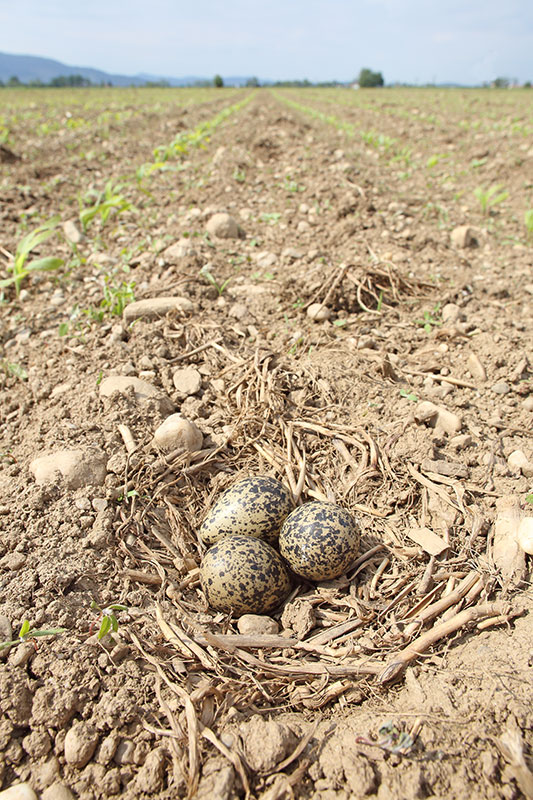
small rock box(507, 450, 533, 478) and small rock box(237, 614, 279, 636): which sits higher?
small rock box(507, 450, 533, 478)

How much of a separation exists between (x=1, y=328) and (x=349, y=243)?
3.38 m

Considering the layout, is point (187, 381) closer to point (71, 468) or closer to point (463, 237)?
point (71, 468)

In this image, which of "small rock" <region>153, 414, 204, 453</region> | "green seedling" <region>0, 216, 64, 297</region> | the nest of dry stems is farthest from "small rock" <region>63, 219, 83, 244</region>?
"small rock" <region>153, 414, 204, 453</region>

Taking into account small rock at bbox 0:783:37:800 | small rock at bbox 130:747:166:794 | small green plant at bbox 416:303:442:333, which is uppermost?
small green plant at bbox 416:303:442:333

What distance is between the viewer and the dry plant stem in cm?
195

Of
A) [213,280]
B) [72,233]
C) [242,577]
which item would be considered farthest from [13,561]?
[72,233]

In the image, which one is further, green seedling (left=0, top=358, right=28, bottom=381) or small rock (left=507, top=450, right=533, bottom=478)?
green seedling (left=0, top=358, right=28, bottom=381)

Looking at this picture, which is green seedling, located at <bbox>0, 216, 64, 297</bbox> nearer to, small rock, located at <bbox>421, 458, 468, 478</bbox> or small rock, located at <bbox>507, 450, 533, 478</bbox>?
small rock, located at <bbox>421, 458, 468, 478</bbox>

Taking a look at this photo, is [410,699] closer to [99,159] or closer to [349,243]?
[349,243]

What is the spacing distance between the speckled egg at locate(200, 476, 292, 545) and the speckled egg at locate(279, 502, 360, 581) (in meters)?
0.09

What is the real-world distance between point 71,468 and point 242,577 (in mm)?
1057

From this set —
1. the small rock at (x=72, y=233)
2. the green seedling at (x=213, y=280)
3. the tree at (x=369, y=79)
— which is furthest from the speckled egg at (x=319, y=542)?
the tree at (x=369, y=79)

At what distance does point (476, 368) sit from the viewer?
11.7 ft

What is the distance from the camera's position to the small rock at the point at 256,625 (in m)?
2.24
